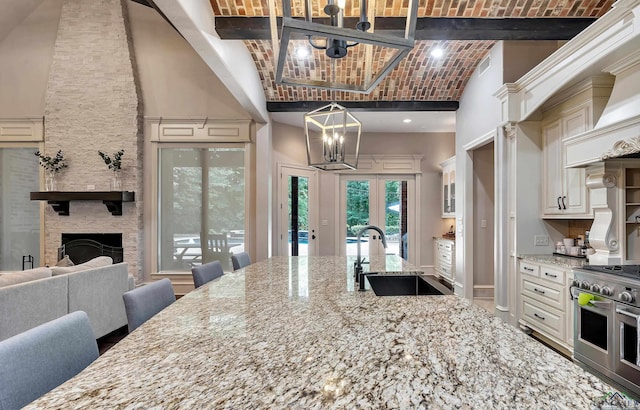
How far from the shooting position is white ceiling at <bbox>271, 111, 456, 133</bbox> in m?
5.23

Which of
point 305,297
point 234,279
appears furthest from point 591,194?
point 234,279

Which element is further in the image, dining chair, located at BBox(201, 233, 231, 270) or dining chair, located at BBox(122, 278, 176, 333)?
dining chair, located at BBox(201, 233, 231, 270)

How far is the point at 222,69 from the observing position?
126 inches

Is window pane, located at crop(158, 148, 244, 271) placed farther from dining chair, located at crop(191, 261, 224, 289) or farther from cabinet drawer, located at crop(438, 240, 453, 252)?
cabinet drawer, located at crop(438, 240, 453, 252)

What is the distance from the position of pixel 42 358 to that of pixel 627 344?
118 inches

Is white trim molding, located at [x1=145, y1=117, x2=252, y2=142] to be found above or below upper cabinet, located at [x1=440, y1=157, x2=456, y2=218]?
above

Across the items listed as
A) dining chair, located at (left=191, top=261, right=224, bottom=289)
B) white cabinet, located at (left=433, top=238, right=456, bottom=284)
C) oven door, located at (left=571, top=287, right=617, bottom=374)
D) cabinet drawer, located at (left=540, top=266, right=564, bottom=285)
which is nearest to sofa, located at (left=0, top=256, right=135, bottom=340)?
dining chair, located at (left=191, top=261, right=224, bottom=289)

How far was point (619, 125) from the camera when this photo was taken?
7.30 feet

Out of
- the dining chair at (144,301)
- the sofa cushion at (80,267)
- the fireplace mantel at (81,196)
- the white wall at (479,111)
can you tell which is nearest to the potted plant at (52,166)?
the fireplace mantel at (81,196)

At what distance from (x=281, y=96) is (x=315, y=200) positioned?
7.09ft

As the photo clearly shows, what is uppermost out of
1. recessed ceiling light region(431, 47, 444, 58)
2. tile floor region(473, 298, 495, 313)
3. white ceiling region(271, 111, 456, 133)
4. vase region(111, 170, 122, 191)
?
recessed ceiling light region(431, 47, 444, 58)

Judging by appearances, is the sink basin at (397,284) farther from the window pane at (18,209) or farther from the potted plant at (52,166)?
the window pane at (18,209)

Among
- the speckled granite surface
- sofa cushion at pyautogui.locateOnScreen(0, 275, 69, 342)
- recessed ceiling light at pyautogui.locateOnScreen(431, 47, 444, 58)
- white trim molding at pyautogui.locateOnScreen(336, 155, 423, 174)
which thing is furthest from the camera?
white trim molding at pyautogui.locateOnScreen(336, 155, 423, 174)

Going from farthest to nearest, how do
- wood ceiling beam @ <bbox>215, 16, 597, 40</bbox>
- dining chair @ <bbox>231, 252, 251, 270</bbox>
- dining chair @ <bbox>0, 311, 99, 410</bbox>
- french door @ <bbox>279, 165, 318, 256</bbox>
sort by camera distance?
french door @ <bbox>279, 165, 318, 256</bbox>
wood ceiling beam @ <bbox>215, 16, 597, 40</bbox>
dining chair @ <bbox>231, 252, 251, 270</bbox>
dining chair @ <bbox>0, 311, 99, 410</bbox>
